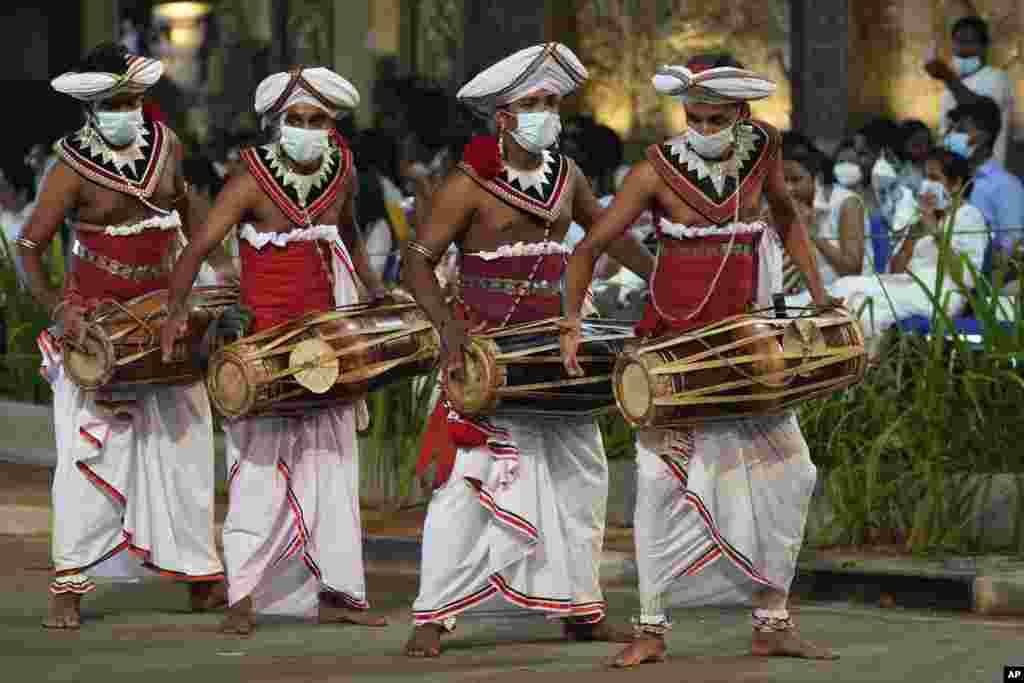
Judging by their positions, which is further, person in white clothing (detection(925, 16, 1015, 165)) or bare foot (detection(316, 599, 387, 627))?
person in white clothing (detection(925, 16, 1015, 165))

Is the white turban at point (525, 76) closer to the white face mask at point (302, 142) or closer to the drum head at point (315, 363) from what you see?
the white face mask at point (302, 142)

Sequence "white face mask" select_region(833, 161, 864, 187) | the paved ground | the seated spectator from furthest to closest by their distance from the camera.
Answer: "white face mask" select_region(833, 161, 864, 187) → the seated spectator → the paved ground

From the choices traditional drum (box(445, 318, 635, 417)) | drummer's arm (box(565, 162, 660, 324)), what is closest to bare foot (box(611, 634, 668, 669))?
traditional drum (box(445, 318, 635, 417))

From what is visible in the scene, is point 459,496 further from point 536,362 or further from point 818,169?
point 818,169

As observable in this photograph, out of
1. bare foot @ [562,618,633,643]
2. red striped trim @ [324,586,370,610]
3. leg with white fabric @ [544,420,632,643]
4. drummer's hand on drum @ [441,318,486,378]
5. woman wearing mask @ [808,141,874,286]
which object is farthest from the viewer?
woman wearing mask @ [808,141,874,286]

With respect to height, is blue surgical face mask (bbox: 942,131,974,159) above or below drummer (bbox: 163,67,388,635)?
above

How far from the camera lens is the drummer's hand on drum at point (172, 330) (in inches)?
415

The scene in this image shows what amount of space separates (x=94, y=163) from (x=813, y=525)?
11.9 feet

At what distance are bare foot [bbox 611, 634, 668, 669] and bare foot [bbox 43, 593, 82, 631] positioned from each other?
252 centimetres

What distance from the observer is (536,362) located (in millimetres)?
9617

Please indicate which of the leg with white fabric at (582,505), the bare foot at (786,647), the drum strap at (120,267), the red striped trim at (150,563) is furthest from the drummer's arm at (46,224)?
the bare foot at (786,647)

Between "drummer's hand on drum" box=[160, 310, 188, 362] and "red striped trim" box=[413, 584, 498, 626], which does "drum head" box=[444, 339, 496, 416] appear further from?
"drummer's hand on drum" box=[160, 310, 188, 362]

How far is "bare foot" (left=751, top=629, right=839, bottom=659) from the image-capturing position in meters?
9.43

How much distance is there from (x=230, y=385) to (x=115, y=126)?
1331 millimetres
